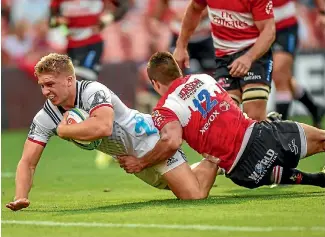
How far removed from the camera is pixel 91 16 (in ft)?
52.2

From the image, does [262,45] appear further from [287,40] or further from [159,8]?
[159,8]

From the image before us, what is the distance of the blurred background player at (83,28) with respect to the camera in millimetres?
15758

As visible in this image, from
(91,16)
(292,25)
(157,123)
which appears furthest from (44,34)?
(157,123)

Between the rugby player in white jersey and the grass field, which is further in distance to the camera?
the rugby player in white jersey

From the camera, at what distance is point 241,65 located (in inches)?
416

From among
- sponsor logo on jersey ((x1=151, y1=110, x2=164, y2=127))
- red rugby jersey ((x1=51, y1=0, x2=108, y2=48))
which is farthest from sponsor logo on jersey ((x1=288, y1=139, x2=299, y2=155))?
red rugby jersey ((x1=51, y1=0, x2=108, y2=48))

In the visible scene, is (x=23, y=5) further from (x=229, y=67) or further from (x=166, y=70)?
(x=166, y=70)

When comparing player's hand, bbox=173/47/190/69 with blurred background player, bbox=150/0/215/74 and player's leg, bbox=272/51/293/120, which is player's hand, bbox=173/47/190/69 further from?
blurred background player, bbox=150/0/215/74

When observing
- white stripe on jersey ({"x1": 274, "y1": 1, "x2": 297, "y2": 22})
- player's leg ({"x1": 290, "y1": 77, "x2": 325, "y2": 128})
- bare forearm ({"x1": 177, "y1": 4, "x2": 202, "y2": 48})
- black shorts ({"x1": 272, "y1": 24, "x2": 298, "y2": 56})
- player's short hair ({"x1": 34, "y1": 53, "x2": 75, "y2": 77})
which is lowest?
player's leg ({"x1": 290, "y1": 77, "x2": 325, "y2": 128})

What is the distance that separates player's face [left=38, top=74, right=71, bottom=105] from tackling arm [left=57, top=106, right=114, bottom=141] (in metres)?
0.17

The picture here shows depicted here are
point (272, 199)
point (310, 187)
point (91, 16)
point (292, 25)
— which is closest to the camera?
point (272, 199)

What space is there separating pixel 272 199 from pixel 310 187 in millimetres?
1169

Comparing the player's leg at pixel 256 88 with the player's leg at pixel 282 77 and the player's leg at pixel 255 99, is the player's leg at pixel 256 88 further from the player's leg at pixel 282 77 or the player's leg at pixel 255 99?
the player's leg at pixel 282 77

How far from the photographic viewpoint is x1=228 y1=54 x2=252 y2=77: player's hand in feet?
34.7
